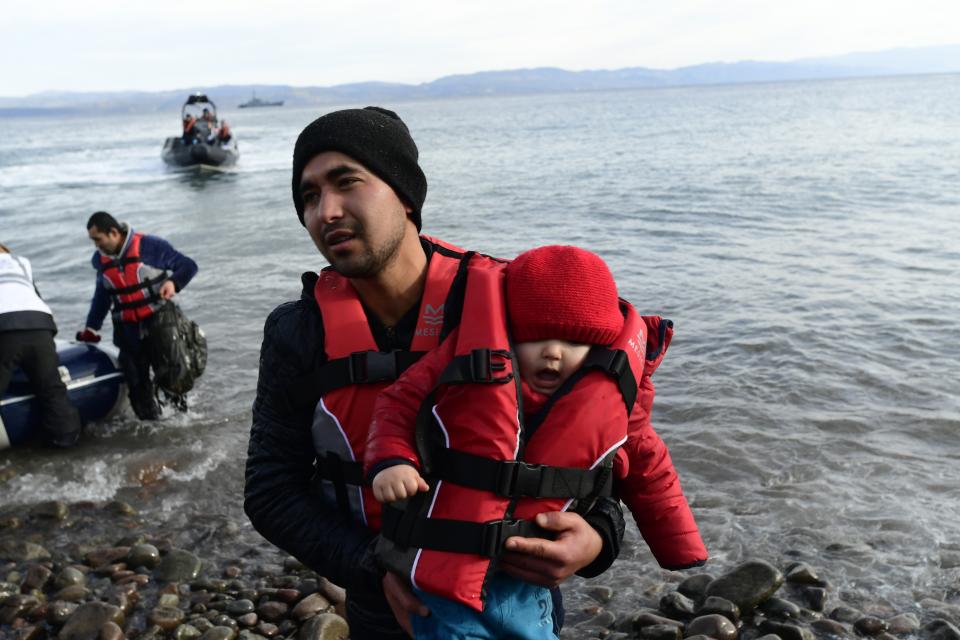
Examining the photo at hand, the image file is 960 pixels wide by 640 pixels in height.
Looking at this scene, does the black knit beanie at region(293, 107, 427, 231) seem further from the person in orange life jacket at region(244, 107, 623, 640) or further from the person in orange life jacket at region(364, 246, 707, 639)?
the person in orange life jacket at region(364, 246, 707, 639)

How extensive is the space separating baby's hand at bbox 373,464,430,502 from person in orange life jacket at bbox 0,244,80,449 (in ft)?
21.8

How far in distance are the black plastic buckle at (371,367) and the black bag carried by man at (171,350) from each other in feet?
22.2

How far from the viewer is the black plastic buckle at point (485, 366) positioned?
89.0 inches

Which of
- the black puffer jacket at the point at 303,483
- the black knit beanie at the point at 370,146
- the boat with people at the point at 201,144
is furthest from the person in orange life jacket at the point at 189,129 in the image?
the black puffer jacket at the point at 303,483

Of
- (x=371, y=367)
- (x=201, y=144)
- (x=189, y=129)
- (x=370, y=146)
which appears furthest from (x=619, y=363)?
(x=189, y=129)

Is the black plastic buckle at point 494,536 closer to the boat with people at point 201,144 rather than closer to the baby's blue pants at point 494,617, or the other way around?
the baby's blue pants at point 494,617

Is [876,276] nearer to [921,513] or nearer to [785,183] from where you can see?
[921,513]

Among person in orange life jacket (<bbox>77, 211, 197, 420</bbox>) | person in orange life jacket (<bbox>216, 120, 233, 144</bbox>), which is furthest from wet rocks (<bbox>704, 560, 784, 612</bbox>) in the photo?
person in orange life jacket (<bbox>216, 120, 233, 144</bbox>)

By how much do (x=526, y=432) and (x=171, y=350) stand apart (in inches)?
275

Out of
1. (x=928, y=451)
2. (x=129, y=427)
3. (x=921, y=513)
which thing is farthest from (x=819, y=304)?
(x=129, y=427)

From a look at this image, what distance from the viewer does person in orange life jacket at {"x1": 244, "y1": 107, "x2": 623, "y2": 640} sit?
7.83 ft

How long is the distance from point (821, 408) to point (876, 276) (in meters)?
5.75

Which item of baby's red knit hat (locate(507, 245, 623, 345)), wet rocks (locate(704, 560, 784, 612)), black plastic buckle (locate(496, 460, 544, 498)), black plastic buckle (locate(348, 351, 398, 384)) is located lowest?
wet rocks (locate(704, 560, 784, 612))

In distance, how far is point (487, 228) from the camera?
20.5 metres
